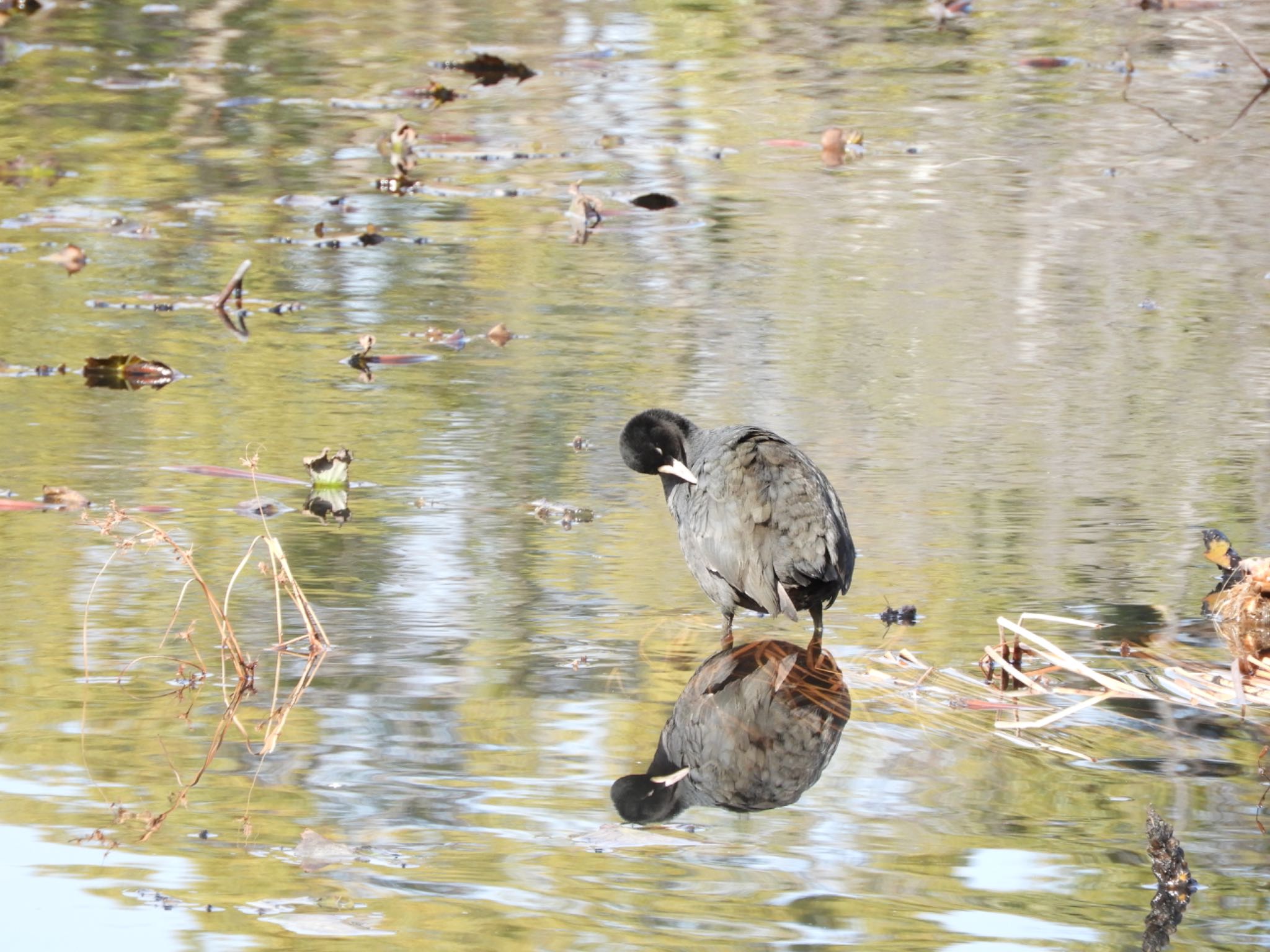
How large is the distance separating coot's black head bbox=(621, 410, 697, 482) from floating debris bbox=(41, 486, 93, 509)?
181cm

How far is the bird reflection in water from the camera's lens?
4.40 m

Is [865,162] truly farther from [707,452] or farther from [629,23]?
[707,452]

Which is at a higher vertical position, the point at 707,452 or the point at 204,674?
the point at 707,452

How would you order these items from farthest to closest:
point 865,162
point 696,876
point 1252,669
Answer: point 865,162 → point 1252,669 → point 696,876

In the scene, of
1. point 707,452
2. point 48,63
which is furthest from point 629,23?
point 707,452

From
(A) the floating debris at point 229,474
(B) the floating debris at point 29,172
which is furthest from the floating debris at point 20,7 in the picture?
(A) the floating debris at point 229,474

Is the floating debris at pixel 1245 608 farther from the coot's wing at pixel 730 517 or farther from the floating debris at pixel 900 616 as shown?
the coot's wing at pixel 730 517

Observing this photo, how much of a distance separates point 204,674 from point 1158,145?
8.38 m

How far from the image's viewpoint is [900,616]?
17.7 feet

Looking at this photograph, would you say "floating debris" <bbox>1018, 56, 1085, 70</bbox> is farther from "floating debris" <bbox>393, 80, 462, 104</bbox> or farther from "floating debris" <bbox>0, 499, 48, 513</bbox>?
"floating debris" <bbox>0, 499, 48, 513</bbox>

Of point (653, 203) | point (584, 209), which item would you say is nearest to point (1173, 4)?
point (653, 203)

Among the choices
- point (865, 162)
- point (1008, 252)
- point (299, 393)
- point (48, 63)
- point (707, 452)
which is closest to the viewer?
point (707, 452)

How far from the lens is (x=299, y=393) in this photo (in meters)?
7.63

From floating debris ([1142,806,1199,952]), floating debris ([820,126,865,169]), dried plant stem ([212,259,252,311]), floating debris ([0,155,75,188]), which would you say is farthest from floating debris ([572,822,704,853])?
floating debris ([0,155,75,188])
